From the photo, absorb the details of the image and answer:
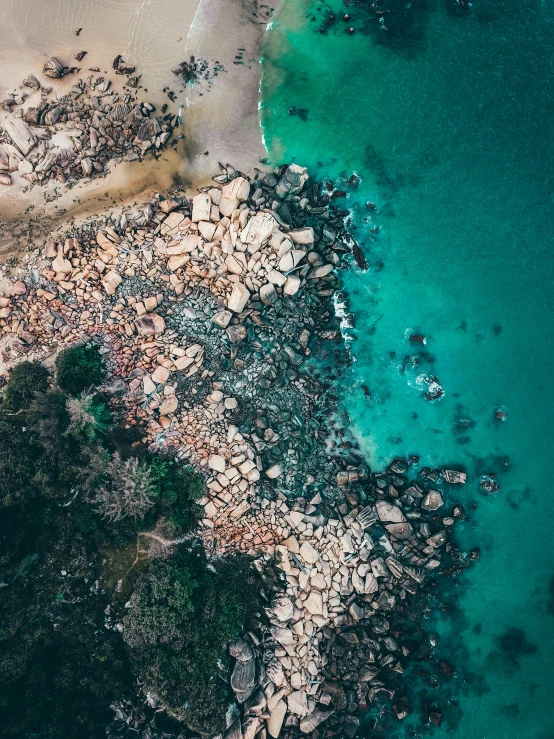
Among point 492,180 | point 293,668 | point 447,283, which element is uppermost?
point 492,180

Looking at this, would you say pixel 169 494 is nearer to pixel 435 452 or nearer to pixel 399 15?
pixel 435 452

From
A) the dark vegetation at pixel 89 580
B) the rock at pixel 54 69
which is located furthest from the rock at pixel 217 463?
the rock at pixel 54 69

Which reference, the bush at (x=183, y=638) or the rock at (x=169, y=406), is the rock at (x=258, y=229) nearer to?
the rock at (x=169, y=406)

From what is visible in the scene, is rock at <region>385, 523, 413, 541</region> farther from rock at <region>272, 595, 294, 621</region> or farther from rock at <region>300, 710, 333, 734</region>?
rock at <region>300, 710, 333, 734</region>

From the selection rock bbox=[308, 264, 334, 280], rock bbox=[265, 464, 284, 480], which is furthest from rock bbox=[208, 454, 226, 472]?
rock bbox=[308, 264, 334, 280]

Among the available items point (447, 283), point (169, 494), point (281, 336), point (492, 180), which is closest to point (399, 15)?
point (492, 180)

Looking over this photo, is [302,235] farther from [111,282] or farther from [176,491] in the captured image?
[176,491]
